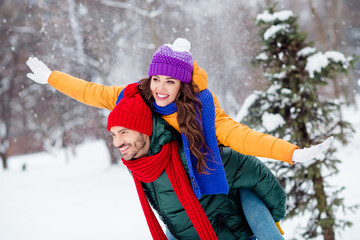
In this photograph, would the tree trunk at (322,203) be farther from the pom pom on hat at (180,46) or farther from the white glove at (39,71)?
the white glove at (39,71)

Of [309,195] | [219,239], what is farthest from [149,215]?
[309,195]

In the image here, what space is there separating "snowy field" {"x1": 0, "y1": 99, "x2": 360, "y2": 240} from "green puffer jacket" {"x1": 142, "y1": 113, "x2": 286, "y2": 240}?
6.99ft

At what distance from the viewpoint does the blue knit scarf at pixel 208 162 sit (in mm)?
1734

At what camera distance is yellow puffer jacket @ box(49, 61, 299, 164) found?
4.81ft

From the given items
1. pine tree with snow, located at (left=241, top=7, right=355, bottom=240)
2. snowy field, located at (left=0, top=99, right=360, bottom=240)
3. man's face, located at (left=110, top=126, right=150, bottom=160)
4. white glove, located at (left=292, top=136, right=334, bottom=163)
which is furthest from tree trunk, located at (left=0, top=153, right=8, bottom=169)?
white glove, located at (left=292, top=136, right=334, bottom=163)

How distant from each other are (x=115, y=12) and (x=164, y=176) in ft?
21.7

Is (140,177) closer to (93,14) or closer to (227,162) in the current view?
(227,162)

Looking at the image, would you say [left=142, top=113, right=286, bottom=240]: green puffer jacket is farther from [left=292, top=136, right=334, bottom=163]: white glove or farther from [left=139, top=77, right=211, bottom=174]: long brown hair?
[left=292, top=136, right=334, bottom=163]: white glove

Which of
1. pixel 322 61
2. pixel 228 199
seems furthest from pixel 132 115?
pixel 322 61

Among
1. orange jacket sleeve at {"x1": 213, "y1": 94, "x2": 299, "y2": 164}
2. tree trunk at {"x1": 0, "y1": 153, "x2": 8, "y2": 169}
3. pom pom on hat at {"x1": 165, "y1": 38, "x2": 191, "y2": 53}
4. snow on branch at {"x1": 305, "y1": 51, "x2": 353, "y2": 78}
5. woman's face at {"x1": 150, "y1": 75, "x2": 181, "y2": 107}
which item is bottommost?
orange jacket sleeve at {"x1": 213, "y1": 94, "x2": 299, "y2": 164}

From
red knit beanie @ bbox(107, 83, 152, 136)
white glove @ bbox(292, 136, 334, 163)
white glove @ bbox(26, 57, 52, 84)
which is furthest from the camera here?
white glove @ bbox(26, 57, 52, 84)

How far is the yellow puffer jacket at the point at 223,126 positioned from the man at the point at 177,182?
171 mm

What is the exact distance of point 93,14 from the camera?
24.1 ft

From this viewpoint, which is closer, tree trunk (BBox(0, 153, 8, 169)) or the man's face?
the man's face
